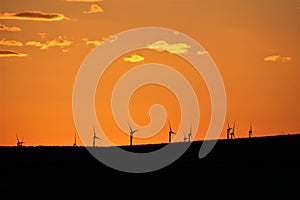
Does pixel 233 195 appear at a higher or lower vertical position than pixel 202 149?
lower

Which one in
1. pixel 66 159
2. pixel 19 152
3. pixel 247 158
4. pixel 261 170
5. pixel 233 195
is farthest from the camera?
pixel 19 152

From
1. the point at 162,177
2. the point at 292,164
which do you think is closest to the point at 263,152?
the point at 292,164

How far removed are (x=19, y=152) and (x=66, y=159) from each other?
40.3 ft

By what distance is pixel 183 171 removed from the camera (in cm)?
11469

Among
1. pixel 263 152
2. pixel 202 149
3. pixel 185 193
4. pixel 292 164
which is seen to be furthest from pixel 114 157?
pixel 185 193

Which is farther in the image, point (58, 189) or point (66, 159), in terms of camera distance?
point (66, 159)

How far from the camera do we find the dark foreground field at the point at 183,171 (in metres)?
99.6

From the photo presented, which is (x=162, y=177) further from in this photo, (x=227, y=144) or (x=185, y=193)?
(x=227, y=144)

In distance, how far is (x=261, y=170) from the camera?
361ft

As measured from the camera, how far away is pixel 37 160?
130000 millimetres

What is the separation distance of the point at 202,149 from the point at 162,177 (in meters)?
33.0

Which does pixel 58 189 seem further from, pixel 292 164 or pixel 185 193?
pixel 292 164

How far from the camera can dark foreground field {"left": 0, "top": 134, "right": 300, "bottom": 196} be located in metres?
99.6

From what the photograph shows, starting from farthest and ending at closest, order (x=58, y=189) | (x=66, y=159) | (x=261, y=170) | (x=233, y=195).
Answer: (x=66, y=159) < (x=261, y=170) < (x=58, y=189) < (x=233, y=195)
